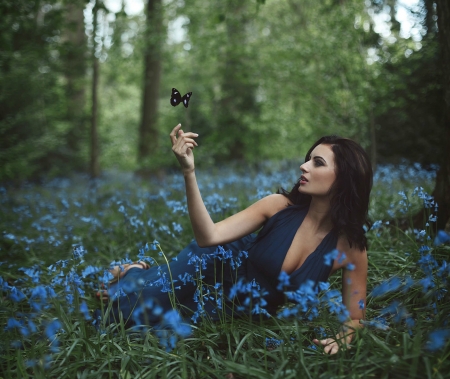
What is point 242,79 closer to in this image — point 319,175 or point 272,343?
point 319,175

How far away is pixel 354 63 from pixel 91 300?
7274 mm

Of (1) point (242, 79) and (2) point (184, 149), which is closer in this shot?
(2) point (184, 149)

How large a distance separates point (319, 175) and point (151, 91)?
1042cm

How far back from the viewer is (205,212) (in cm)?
228

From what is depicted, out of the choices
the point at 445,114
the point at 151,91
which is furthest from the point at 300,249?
the point at 151,91

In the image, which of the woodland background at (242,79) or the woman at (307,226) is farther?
the woodland background at (242,79)

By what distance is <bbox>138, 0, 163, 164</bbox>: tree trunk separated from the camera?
34.2 feet

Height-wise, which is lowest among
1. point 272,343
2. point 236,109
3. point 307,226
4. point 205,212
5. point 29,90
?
point 272,343

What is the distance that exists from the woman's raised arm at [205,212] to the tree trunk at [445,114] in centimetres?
155

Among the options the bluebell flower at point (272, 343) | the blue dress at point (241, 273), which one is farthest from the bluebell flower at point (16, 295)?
the bluebell flower at point (272, 343)

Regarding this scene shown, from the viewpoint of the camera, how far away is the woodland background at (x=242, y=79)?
25.1 ft

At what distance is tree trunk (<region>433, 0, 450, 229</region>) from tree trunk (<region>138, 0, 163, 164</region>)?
813 cm

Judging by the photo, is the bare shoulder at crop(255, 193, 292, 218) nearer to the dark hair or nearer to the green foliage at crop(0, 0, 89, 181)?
the dark hair

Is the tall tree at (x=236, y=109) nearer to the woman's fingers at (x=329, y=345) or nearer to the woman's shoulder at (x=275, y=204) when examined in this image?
the woman's shoulder at (x=275, y=204)
